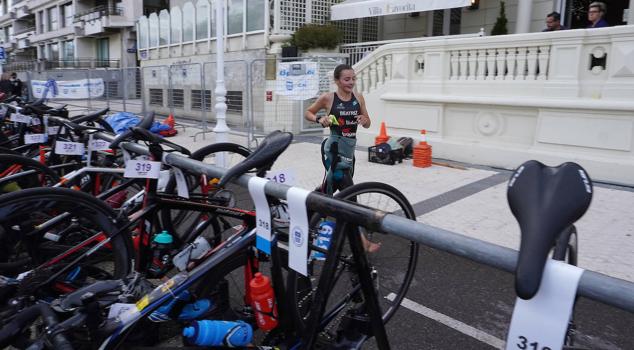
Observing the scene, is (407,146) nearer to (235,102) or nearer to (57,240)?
(57,240)

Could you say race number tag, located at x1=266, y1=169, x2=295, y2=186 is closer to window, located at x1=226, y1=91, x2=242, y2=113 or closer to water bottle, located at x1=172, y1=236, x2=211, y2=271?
water bottle, located at x1=172, y1=236, x2=211, y2=271

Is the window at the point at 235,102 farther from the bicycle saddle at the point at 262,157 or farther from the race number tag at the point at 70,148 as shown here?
the bicycle saddle at the point at 262,157

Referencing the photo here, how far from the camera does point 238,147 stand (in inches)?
161

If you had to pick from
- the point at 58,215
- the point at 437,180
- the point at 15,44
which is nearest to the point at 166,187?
the point at 58,215

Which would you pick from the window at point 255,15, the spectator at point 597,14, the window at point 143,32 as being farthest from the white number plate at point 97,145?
the window at point 143,32

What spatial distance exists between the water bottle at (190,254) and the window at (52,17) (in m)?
56.4

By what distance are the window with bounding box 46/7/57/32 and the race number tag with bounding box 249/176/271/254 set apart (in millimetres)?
56973

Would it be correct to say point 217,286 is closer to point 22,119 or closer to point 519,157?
point 22,119

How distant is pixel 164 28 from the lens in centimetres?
1980

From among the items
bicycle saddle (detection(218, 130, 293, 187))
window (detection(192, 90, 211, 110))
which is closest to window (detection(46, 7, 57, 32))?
window (detection(192, 90, 211, 110))

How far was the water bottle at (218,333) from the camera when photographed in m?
2.32

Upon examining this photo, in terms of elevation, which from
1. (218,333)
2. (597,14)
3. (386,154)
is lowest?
(218,333)

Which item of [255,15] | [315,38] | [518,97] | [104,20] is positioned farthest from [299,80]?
[104,20]

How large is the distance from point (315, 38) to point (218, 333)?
1137 cm
